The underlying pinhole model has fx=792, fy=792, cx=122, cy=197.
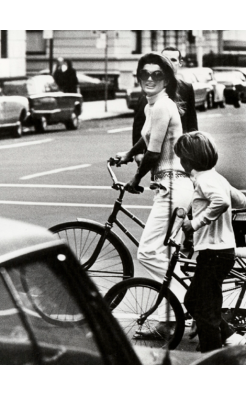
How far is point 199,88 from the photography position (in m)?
4.25

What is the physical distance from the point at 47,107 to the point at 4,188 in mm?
615

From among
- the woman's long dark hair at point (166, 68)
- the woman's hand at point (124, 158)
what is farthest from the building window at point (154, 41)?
the woman's hand at point (124, 158)

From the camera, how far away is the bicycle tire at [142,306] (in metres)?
3.98

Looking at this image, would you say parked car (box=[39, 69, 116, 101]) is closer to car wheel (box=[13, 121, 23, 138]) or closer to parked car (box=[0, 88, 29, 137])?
parked car (box=[0, 88, 29, 137])

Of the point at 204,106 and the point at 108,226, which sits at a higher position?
the point at 204,106

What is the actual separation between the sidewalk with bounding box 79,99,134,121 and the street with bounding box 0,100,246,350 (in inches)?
1.7

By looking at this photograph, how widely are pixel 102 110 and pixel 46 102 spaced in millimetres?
347

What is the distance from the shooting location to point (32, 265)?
2025 mm

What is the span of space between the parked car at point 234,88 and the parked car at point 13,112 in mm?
1154

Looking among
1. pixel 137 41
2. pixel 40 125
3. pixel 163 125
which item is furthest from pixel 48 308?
pixel 40 125

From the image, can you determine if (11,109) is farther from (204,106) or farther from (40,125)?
(204,106)
